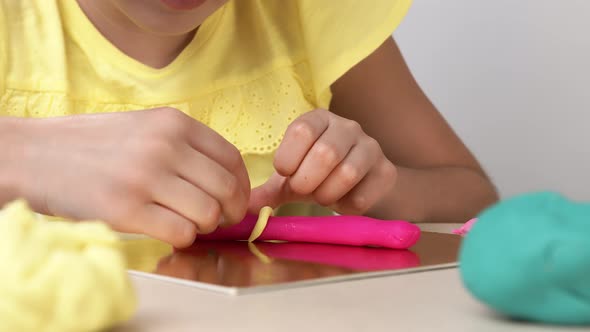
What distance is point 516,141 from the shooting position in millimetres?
1074

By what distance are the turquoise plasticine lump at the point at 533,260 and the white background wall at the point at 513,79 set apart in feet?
2.48

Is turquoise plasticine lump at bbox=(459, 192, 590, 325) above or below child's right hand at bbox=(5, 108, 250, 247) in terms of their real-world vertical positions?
above

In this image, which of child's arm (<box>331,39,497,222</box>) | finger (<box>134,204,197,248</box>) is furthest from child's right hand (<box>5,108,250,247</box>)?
child's arm (<box>331,39,497,222</box>)

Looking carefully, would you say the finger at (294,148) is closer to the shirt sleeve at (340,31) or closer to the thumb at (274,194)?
the thumb at (274,194)

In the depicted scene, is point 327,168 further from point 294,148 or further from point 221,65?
point 221,65

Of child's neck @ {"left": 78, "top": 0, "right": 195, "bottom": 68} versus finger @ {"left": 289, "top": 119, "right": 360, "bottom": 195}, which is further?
child's neck @ {"left": 78, "top": 0, "right": 195, "bottom": 68}

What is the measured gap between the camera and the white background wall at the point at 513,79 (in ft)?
3.22

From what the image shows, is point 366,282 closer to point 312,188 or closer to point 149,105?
point 312,188

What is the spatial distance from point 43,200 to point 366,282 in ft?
0.88

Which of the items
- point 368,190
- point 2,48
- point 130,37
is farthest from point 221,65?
point 368,190

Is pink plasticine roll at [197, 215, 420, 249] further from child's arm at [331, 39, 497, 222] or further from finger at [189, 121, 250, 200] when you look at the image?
child's arm at [331, 39, 497, 222]

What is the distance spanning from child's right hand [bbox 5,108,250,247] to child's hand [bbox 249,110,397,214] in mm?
47

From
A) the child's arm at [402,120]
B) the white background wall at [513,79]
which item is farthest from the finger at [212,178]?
the white background wall at [513,79]

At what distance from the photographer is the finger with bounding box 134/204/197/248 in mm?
445
